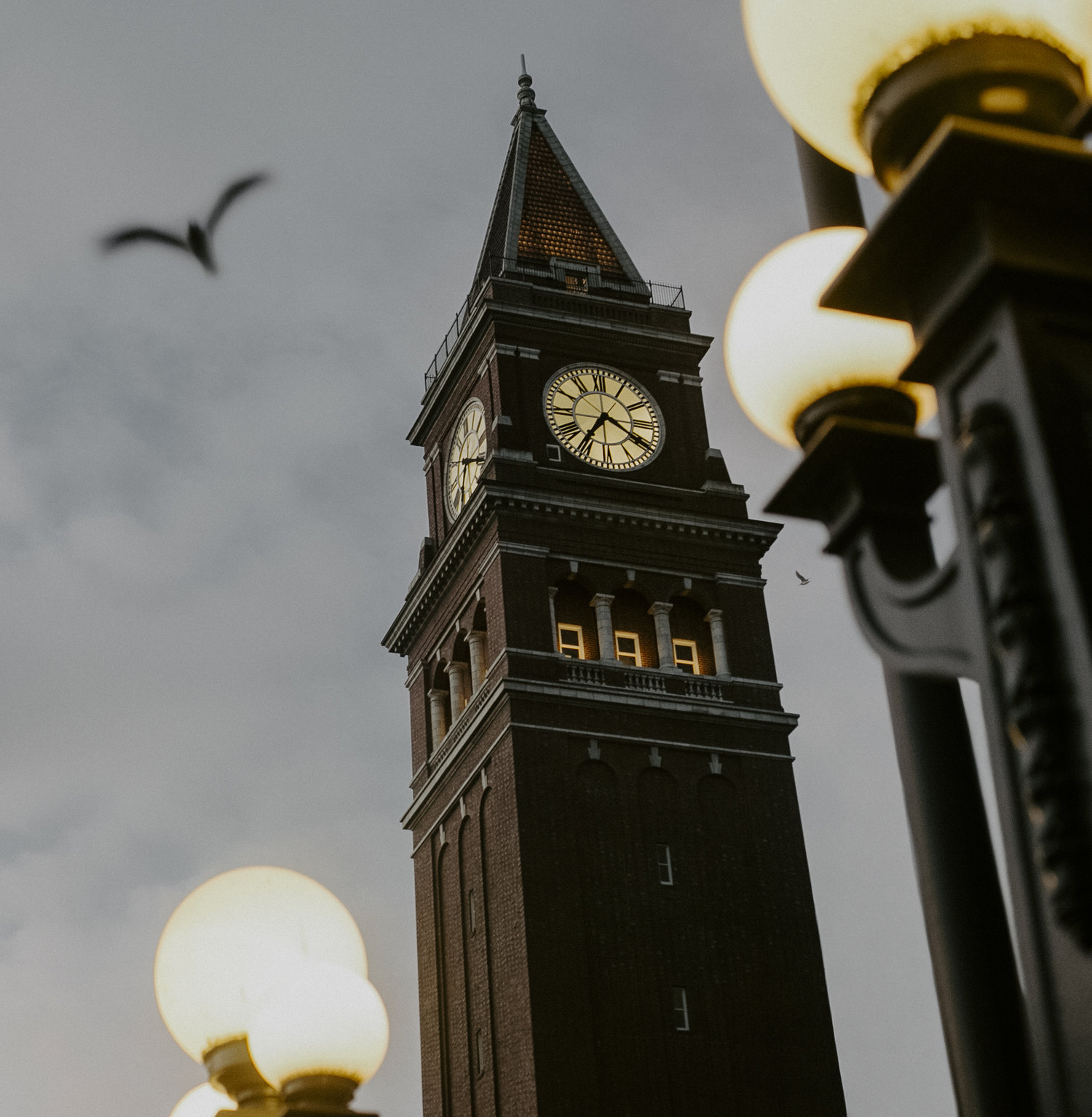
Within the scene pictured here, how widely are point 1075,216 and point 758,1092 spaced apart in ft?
149

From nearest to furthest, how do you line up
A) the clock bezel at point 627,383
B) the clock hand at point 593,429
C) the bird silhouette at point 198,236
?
the bird silhouette at point 198,236 < the clock bezel at point 627,383 < the clock hand at point 593,429

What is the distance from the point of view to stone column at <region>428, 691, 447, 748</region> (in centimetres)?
5653

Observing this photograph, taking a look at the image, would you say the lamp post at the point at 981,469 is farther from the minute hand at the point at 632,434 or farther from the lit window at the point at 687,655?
the minute hand at the point at 632,434

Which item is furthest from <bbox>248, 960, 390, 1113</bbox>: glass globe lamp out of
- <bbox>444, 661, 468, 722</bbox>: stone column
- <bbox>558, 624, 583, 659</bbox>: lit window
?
<bbox>444, 661, 468, 722</bbox>: stone column

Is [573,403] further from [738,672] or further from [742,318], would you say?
[742,318]

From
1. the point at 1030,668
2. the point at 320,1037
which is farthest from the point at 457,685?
the point at 1030,668

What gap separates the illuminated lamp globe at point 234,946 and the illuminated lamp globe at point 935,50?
3.91 metres

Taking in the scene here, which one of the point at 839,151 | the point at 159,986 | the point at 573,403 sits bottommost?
the point at 159,986

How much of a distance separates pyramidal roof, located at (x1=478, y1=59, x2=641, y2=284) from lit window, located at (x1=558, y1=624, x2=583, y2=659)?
13813 millimetres

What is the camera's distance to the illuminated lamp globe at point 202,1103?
28.8 ft

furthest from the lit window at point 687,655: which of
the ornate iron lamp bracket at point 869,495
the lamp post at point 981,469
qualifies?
the lamp post at point 981,469

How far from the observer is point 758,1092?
46812 mm

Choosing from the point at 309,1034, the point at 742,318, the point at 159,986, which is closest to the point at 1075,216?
the point at 742,318

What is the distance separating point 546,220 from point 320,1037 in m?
58.1
